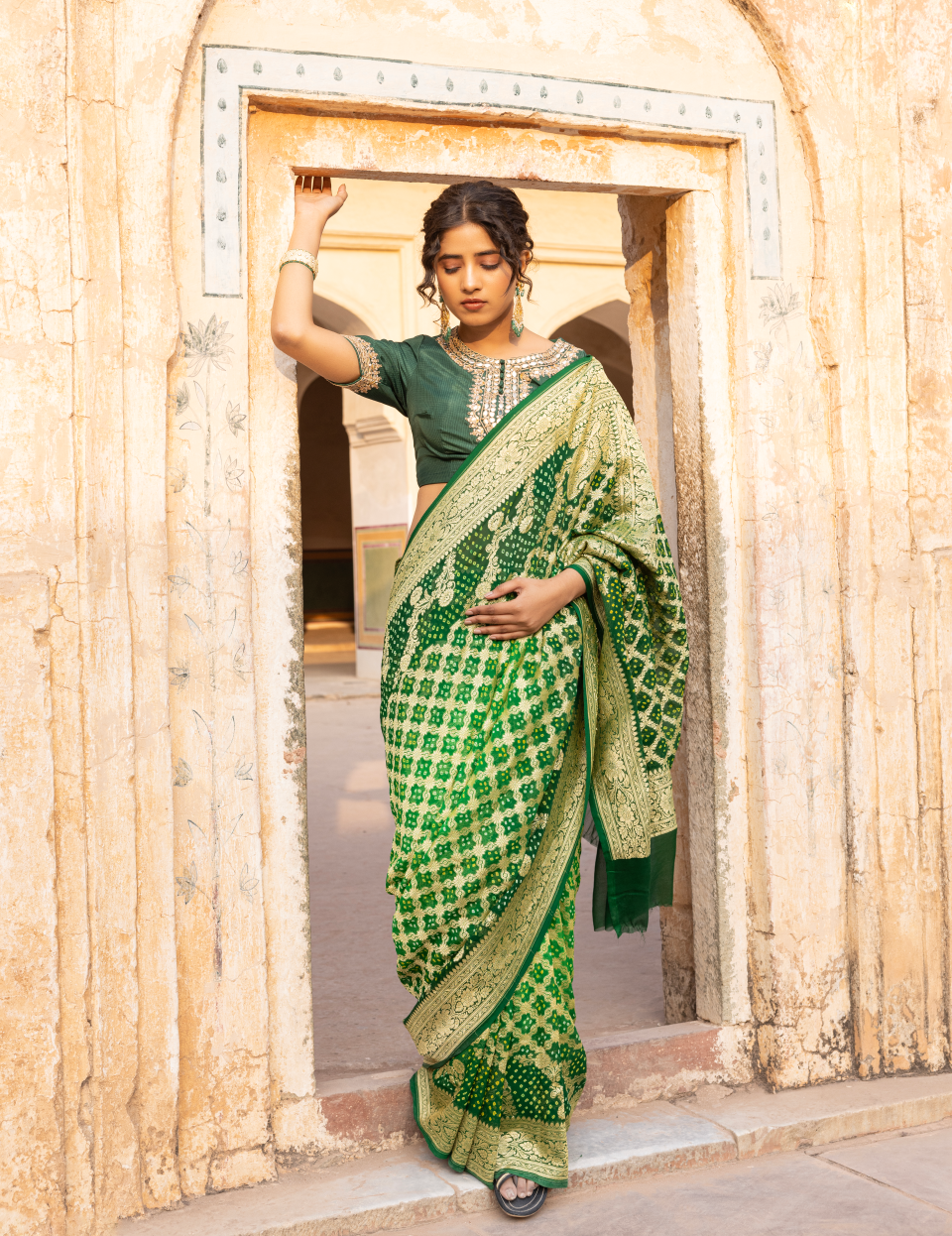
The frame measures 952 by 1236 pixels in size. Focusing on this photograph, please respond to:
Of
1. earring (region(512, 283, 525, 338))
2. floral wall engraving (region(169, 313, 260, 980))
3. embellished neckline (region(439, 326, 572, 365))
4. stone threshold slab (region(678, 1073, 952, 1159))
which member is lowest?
stone threshold slab (region(678, 1073, 952, 1159))

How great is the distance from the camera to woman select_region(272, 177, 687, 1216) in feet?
7.64

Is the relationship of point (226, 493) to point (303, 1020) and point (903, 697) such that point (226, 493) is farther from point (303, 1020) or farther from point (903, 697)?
point (903, 697)

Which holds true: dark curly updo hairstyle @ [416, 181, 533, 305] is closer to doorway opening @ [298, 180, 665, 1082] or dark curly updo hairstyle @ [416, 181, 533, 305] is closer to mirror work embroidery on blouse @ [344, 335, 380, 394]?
mirror work embroidery on blouse @ [344, 335, 380, 394]

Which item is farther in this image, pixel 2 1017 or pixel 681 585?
pixel 681 585

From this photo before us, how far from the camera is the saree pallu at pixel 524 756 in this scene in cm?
233

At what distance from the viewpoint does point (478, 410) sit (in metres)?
2.48

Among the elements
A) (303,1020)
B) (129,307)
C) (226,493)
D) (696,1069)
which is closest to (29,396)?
(129,307)

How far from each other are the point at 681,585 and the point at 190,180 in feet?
4.77

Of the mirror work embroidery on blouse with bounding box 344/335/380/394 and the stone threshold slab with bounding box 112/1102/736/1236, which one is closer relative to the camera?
the stone threshold slab with bounding box 112/1102/736/1236

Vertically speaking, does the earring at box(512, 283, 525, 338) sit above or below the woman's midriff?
above

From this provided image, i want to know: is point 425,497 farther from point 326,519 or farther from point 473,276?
point 326,519

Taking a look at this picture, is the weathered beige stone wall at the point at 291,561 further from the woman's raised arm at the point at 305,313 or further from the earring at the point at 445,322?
the earring at the point at 445,322

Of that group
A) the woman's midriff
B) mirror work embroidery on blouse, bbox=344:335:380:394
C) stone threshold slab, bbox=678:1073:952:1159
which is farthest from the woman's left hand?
stone threshold slab, bbox=678:1073:952:1159

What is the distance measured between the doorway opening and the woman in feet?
1.69
